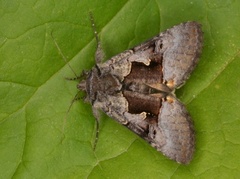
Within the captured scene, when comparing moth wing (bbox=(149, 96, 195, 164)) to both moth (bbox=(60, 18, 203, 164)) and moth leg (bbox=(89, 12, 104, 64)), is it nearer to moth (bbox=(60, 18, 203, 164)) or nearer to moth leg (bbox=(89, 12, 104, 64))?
moth (bbox=(60, 18, 203, 164))

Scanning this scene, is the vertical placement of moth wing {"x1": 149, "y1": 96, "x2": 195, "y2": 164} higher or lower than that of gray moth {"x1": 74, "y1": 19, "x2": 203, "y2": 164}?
lower

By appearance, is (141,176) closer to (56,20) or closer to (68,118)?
(68,118)

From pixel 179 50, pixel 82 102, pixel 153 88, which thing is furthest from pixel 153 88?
pixel 82 102

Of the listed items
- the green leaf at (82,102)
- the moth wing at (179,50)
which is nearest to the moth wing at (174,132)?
the green leaf at (82,102)

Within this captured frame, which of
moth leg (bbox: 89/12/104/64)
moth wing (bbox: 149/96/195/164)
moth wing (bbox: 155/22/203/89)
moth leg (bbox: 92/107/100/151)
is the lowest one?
moth wing (bbox: 149/96/195/164)

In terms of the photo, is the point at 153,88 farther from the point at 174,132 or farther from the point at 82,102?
the point at 82,102

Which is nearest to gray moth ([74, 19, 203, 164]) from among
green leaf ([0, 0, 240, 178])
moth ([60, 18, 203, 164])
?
moth ([60, 18, 203, 164])

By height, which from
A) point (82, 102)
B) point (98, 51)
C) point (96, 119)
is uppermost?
point (98, 51)
